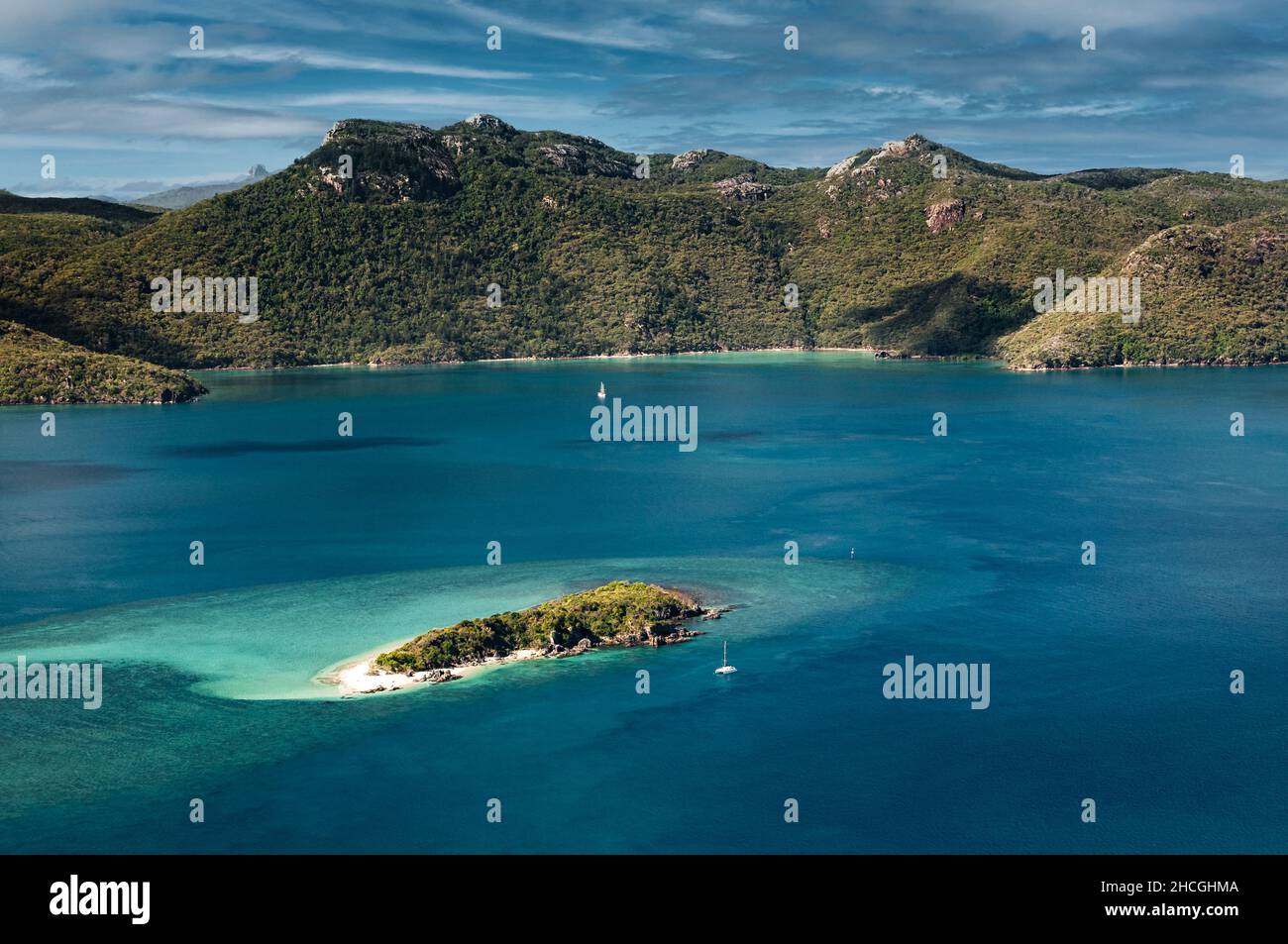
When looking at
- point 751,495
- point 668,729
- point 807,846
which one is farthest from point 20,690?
point 751,495

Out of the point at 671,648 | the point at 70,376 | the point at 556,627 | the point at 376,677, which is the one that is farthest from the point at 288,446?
the point at 671,648

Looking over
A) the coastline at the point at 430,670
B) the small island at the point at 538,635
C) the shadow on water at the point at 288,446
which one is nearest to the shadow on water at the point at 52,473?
the shadow on water at the point at 288,446

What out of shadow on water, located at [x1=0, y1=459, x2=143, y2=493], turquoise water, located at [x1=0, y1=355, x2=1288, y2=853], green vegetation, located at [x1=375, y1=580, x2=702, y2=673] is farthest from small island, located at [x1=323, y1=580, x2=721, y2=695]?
shadow on water, located at [x1=0, y1=459, x2=143, y2=493]

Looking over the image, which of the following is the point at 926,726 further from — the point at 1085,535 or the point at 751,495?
the point at 751,495

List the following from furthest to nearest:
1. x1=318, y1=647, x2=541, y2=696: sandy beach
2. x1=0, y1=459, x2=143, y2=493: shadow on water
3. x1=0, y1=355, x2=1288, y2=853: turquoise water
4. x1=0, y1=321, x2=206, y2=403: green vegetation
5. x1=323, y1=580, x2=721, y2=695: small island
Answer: x1=0, y1=321, x2=206, y2=403: green vegetation < x1=0, y1=459, x2=143, y2=493: shadow on water < x1=323, y1=580, x2=721, y2=695: small island < x1=318, y1=647, x2=541, y2=696: sandy beach < x1=0, y1=355, x2=1288, y2=853: turquoise water

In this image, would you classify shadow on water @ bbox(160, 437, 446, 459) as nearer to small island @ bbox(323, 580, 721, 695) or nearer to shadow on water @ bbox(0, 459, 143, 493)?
shadow on water @ bbox(0, 459, 143, 493)

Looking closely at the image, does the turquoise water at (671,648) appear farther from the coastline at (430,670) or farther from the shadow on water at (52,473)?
the coastline at (430,670)
